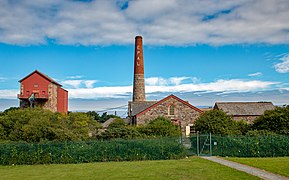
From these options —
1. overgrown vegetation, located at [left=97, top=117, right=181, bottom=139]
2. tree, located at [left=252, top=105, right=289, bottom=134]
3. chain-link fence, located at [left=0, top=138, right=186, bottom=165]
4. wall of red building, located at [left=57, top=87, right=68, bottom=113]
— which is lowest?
chain-link fence, located at [left=0, top=138, right=186, bottom=165]

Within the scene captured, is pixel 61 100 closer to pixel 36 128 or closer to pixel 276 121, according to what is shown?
pixel 36 128

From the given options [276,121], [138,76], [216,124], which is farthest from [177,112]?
[276,121]

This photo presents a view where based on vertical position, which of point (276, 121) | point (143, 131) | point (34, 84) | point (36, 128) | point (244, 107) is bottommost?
point (143, 131)

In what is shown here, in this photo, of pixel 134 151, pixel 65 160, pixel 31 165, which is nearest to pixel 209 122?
pixel 134 151

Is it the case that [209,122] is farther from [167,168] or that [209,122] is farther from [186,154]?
[167,168]

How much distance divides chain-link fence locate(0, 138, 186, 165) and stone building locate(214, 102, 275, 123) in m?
23.9

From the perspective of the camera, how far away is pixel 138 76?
52625 millimetres

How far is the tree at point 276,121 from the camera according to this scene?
2873 cm

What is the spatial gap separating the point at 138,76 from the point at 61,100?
13.7 metres

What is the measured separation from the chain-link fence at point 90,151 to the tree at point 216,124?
7903 mm

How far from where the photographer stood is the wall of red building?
183 ft

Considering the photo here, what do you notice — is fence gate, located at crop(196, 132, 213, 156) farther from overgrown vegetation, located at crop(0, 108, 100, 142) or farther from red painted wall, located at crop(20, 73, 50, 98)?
red painted wall, located at crop(20, 73, 50, 98)

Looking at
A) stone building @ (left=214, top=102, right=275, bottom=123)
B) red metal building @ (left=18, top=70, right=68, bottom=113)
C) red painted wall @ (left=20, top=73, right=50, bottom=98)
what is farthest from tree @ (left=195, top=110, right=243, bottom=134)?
red painted wall @ (left=20, top=73, right=50, bottom=98)

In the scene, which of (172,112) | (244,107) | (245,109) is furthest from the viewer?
(244,107)
